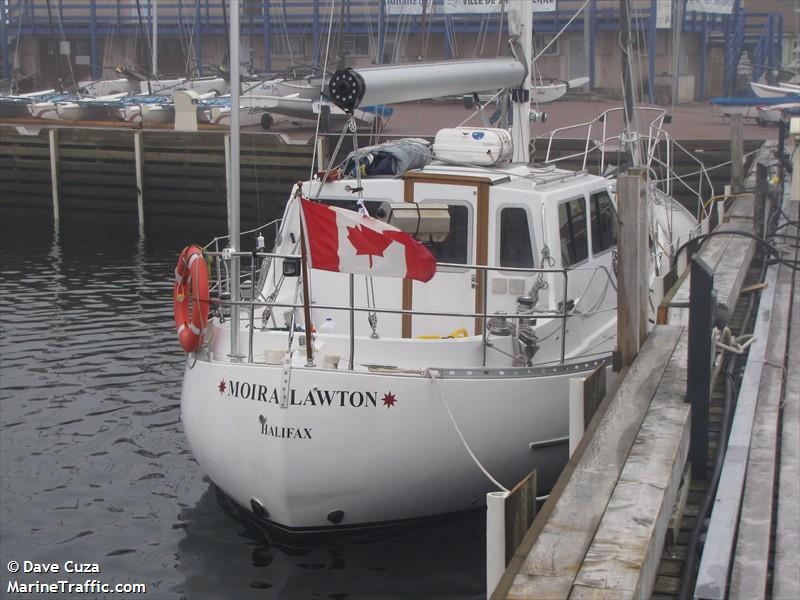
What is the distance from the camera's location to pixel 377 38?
42344 millimetres

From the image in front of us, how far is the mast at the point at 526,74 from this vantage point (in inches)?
479

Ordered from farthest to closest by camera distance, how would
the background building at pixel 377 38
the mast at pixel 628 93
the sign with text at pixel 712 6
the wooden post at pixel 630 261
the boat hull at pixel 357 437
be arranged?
1. the sign with text at pixel 712 6
2. the background building at pixel 377 38
3. the mast at pixel 628 93
4. the boat hull at pixel 357 437
5. the wooden post at pixel 630 261

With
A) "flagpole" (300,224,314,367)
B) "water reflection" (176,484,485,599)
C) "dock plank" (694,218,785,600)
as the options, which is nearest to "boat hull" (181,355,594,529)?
"flagpole" (300,224,314,367)

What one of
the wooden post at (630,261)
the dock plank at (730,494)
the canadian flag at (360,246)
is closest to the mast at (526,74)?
the wooden post at (630,261)

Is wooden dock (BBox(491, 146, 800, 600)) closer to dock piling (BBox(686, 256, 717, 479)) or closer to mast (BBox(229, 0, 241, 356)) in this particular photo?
dock piling (BBox(686, 256, 717, 479))

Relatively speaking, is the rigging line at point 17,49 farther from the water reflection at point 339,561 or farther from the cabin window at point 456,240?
the water reflection at point 339,561

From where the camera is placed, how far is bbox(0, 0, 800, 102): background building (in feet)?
131

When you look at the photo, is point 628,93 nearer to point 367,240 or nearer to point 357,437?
point 367,240

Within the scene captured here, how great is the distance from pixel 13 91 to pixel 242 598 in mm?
39437

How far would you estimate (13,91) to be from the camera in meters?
43.6

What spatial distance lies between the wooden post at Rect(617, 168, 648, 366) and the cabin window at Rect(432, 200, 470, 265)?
2.04 metres

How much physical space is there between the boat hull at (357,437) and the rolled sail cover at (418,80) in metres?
2.25

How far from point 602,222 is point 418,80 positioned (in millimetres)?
2840

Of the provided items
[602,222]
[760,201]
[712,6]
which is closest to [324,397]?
[602,222]
